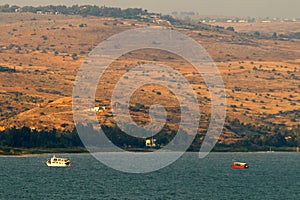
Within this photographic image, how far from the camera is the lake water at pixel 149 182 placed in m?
125

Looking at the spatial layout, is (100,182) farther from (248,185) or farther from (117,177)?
(248,185)

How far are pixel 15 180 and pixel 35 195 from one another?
1007 inches

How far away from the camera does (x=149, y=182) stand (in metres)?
148

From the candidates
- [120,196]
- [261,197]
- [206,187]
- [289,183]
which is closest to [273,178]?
[289,183]

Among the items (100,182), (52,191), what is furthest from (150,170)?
(52,191)

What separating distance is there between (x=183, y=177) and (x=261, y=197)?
35624 millimetres

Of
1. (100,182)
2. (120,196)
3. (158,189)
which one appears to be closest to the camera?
(120,196)

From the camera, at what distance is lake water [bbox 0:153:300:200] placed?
125 meters

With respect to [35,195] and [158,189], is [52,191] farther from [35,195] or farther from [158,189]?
[158,189]

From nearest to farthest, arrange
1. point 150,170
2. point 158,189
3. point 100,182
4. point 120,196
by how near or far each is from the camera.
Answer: point 120,196 → point 158,189 → point 100,182 → point 150,170

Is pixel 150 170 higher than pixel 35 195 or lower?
lower

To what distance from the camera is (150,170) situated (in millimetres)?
178875

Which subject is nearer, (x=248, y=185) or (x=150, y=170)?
(x=248, y=185)

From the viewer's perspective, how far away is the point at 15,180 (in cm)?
14675
